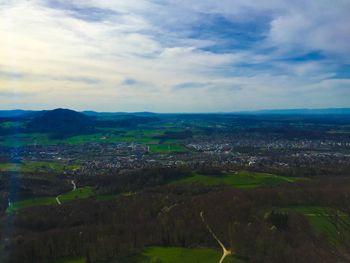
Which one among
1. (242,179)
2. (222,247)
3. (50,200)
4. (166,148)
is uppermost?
(242,179)

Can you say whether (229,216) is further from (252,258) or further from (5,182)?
(5,182)

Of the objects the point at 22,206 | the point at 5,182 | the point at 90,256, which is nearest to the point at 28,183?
the point at 5,182

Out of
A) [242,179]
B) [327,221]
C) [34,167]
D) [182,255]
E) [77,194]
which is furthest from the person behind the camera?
[34,167]

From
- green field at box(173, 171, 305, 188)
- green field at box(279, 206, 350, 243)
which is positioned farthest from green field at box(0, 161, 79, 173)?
green field at box(279, 206, 350, 243)

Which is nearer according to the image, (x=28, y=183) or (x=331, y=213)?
(x=331, y=213)

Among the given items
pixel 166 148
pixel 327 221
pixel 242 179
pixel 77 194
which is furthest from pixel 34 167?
pixel 327 221

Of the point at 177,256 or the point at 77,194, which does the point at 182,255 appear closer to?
the point at 177,256
